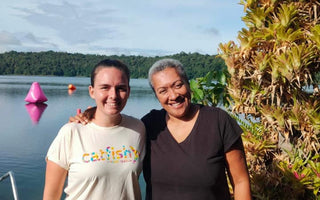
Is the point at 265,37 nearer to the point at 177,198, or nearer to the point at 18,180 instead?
the point at 177,198

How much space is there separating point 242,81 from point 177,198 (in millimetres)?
1428

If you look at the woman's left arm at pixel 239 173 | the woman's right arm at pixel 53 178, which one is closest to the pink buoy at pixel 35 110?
the woman's right arm at pixel 53 178

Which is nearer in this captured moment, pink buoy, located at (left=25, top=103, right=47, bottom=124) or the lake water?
the lake water

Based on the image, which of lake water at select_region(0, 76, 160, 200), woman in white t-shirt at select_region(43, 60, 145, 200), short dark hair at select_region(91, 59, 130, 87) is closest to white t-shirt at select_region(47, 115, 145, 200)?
woman in white t-shirt at select_region(43, 60, 145, 200)

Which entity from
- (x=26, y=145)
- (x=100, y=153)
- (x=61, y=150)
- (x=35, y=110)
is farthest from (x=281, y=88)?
(x=35, y=110)

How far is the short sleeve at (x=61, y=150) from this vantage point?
6.06 ft

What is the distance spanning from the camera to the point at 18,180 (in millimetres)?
6750

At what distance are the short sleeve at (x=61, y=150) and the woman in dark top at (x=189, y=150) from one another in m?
0.15

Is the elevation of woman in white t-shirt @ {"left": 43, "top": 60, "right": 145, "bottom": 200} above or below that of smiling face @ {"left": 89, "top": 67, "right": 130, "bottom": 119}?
below

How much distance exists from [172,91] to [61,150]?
25.6 inches

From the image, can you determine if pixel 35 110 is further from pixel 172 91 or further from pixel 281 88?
pixel 172 91

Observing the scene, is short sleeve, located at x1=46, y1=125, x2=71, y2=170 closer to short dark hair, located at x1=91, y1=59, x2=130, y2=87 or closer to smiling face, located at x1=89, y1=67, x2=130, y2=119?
smiling face, located at x1=89, y1=67, x2=130, y2=119

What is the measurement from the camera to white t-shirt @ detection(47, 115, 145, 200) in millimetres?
1852

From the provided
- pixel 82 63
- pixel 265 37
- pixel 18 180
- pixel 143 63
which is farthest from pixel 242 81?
pixel 82 63
